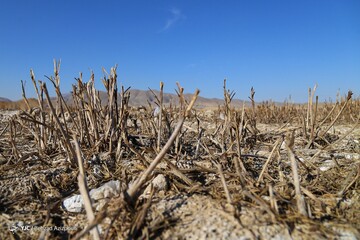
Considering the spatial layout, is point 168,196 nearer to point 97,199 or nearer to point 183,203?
point 183,203

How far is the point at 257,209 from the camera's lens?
91 cm

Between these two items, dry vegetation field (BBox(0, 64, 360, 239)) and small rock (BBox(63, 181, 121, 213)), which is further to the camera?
small rock (BBox(63, 181, 121, 213))

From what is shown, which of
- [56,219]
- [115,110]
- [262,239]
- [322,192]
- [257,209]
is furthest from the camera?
[115,110]

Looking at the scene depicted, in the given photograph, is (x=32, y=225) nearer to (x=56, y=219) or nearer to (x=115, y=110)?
(x=56, y=219)

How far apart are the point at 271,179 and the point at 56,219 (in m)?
1.01

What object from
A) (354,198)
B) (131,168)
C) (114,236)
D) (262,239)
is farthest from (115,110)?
(354,198)

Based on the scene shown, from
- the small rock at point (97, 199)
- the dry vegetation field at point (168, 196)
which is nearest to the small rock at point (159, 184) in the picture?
the dry vegetation field at point (168, 196)
